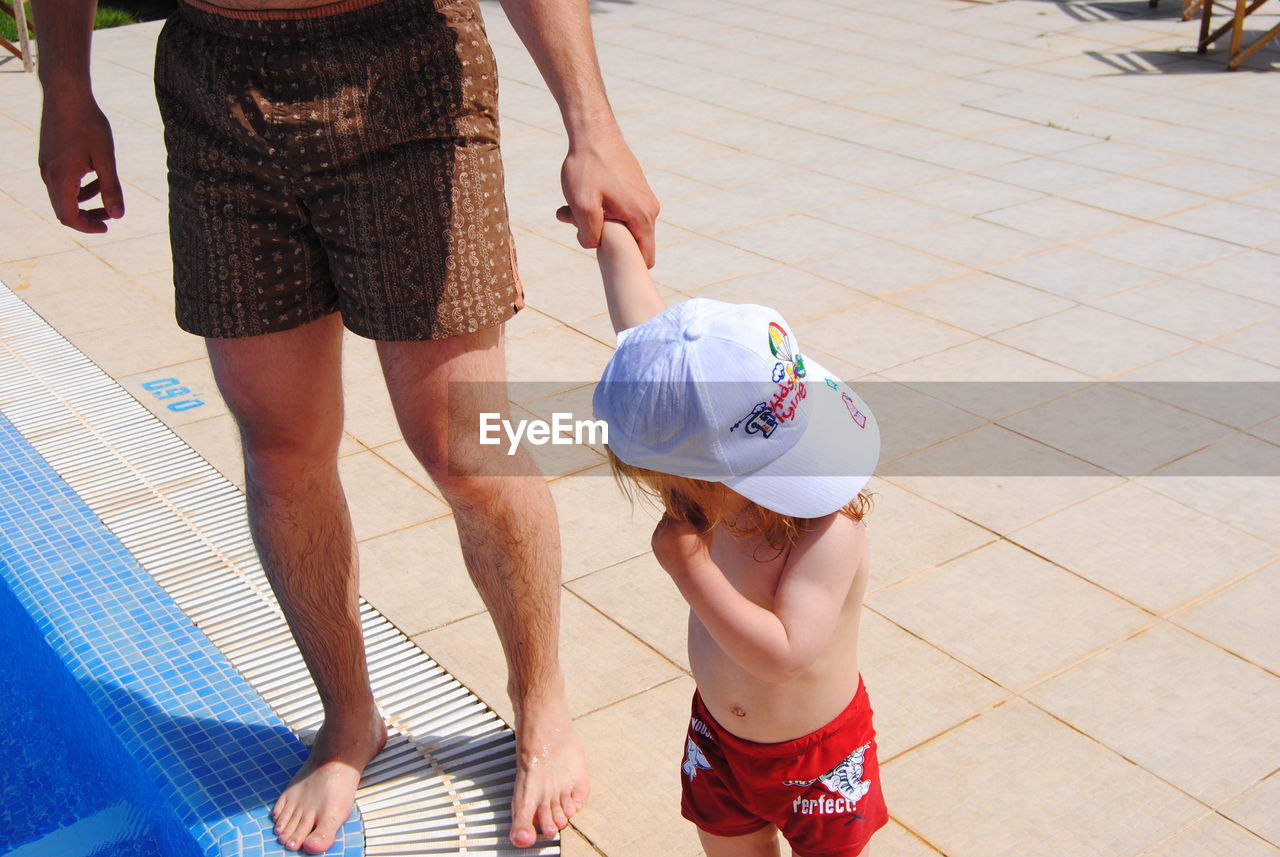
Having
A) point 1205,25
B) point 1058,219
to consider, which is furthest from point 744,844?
point 1205,25

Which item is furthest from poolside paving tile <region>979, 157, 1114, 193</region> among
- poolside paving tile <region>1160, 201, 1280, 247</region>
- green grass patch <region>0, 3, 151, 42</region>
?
green grass patch <region>0, 3, 151, 42</region>

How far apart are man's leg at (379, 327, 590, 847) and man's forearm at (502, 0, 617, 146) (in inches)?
16.9

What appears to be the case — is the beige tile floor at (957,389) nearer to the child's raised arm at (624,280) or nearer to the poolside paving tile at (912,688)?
the poolside paving tile at (912,688)

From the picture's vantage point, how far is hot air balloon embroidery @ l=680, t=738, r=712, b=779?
1951mm

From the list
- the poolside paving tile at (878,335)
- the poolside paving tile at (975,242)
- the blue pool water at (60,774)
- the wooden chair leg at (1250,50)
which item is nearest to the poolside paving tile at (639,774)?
the blue pool water at (60,774)

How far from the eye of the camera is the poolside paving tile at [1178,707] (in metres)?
2.54

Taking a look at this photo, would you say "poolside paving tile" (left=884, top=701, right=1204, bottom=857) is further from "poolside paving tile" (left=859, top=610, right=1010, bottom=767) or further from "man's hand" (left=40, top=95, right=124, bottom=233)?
"man's hand" (left=40, top=95, right=124, bottom=233)

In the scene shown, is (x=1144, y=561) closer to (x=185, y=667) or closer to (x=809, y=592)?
(x=809, y=592)

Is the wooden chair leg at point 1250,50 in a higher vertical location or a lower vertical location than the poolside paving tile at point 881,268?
higher

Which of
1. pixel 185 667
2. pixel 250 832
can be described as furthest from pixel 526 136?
pixel 250 832

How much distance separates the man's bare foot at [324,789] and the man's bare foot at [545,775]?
0.29 m

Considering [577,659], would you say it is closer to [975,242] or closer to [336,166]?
[336,166]

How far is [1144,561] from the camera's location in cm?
324

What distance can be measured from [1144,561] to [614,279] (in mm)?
1993
